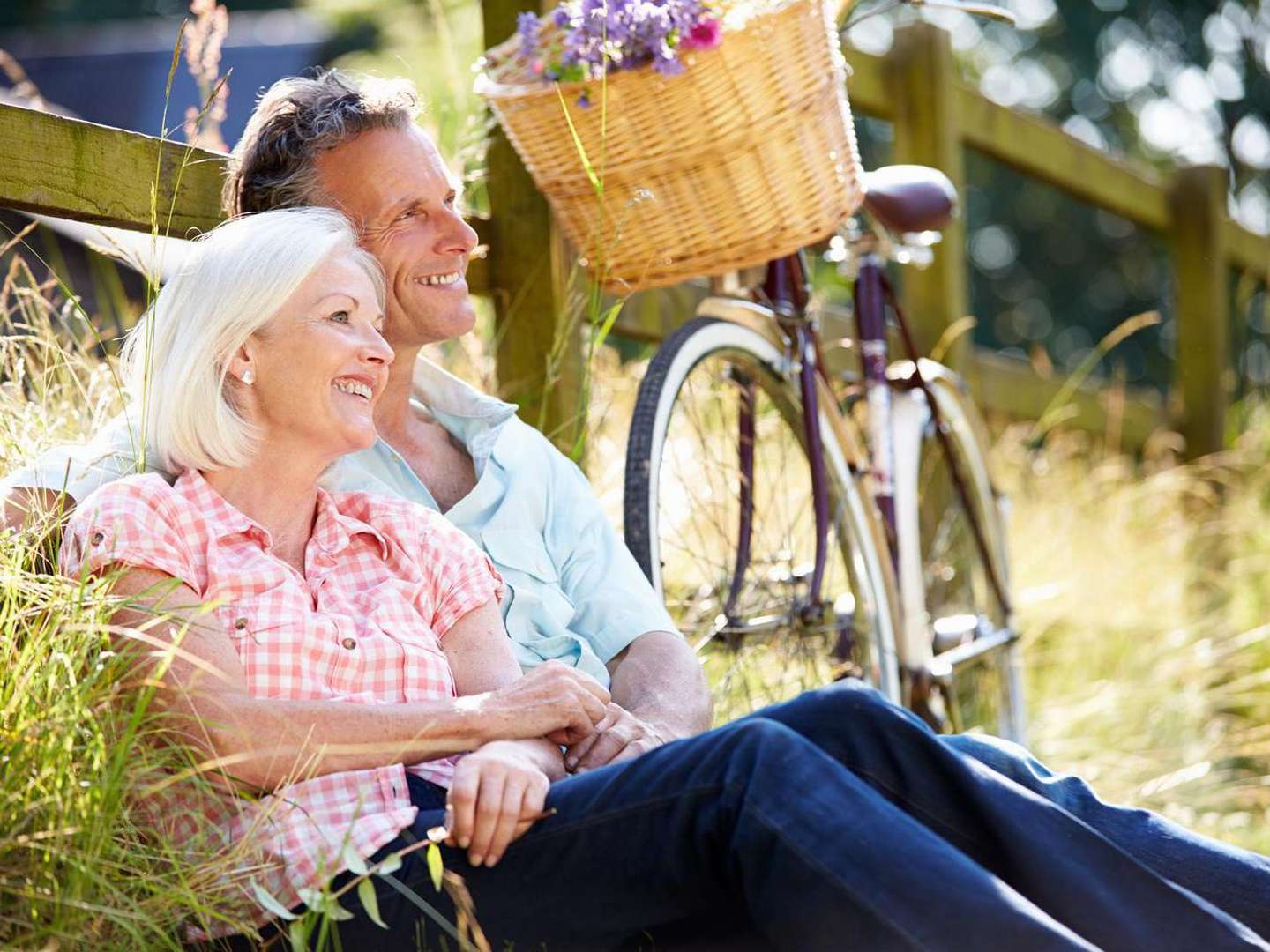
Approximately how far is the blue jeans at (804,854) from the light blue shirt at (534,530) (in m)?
0.52

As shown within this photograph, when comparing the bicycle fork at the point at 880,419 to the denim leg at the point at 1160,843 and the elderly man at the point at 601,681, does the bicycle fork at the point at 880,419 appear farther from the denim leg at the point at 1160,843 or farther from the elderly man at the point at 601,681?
the denim leg at the point at 1160,843

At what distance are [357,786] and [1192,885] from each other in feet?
3.15

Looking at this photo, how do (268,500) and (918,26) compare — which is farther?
(918,26)

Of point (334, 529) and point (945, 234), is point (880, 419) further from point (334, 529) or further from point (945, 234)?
point (334, 529)

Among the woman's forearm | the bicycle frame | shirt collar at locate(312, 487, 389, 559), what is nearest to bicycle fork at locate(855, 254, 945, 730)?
the bicycle frame

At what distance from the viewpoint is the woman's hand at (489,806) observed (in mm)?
1848

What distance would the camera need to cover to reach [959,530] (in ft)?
14.2

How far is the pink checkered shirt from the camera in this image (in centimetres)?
185

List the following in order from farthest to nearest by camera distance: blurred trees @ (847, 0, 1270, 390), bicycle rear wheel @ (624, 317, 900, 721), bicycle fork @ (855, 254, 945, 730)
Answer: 1. blurred trees @ (847, 0, 1270, 390)
2. bicycle fork @ (855, 254, 945, 730)
3. bicycle rear wheel @ (624, 317, 900, 721)

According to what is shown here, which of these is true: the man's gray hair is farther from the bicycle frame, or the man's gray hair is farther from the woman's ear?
the bicycle frame

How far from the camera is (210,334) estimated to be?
2064 millimetres

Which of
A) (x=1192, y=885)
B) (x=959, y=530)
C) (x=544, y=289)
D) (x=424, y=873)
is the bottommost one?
(x=959, y=530)

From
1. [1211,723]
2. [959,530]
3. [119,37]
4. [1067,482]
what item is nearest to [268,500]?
[959,530]

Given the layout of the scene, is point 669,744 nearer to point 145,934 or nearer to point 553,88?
point 145,934
